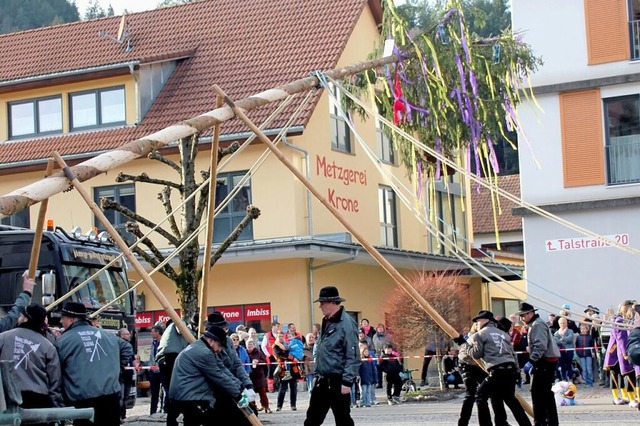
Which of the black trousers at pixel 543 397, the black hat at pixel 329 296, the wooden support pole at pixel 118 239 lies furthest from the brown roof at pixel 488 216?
the wooden support pole at pixel 118 239

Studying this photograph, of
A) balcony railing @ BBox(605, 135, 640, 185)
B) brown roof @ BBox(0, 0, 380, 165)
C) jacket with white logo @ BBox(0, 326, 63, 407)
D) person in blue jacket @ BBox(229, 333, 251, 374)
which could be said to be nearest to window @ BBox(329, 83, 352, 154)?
brown roof @ BBox(0, 0, 380, 165)

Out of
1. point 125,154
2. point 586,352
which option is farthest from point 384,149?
point 125,154

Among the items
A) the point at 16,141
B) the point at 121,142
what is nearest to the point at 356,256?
the point at 121,142

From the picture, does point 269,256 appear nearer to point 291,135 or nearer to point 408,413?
point 291,135

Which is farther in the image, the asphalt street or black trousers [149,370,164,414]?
black trousers [149,370,164,414]

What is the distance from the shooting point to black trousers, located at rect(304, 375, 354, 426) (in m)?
14.1

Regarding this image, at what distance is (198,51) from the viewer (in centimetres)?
3897

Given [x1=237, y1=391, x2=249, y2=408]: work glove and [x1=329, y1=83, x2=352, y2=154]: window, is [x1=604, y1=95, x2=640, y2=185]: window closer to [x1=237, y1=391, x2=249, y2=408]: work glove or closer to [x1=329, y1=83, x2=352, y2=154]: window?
[x1=329, y1=83, x2=352, y2=154]: window

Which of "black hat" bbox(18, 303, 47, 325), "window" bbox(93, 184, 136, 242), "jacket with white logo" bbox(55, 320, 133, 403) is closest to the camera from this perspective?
"black hat" bbox(18, 303, 47, 325)

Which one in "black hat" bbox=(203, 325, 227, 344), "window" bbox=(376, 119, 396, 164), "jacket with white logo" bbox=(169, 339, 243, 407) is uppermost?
"window" bbox=(376, 119, 396, 164)

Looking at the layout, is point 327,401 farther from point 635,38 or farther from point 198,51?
point 198,51

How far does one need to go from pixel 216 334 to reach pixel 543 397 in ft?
17.8

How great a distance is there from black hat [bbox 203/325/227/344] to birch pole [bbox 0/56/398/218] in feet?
6.82

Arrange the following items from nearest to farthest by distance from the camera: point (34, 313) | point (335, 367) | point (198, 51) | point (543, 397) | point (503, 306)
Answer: point (34, 313)
point (335, 367)
point (543, 397)
point (198, 51)
point (503, 306)
